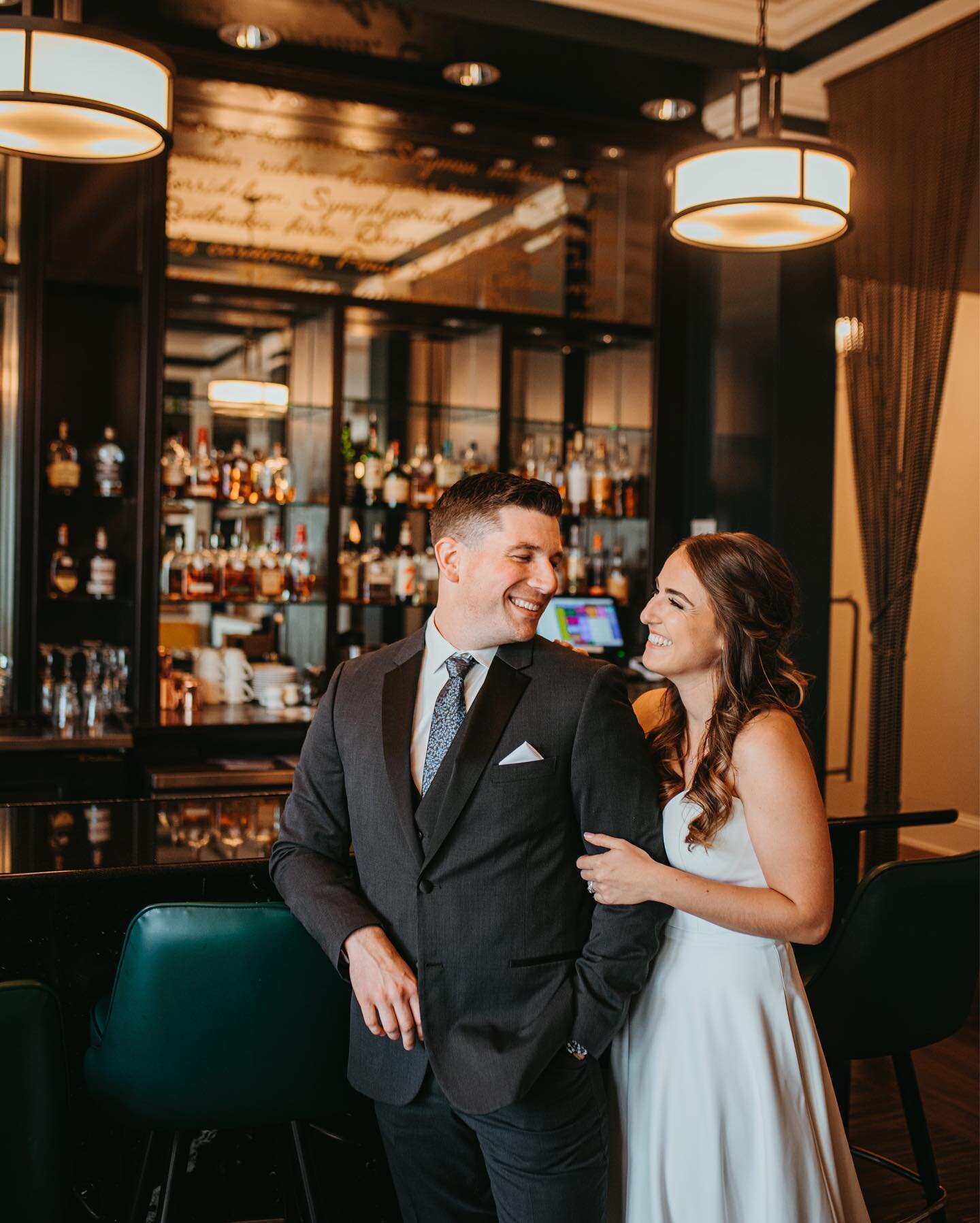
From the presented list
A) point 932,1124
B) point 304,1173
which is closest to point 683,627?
point 304,1173

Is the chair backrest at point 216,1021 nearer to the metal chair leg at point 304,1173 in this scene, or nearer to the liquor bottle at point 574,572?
the metal chair leg at point 304,1173

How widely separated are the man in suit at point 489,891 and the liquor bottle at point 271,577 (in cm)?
312

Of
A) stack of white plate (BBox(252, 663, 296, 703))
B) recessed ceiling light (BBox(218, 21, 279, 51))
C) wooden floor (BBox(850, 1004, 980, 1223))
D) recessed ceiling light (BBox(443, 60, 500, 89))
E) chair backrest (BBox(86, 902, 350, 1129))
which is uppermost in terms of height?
recessed ceiling light (BBox(443, 60, 500, 89))

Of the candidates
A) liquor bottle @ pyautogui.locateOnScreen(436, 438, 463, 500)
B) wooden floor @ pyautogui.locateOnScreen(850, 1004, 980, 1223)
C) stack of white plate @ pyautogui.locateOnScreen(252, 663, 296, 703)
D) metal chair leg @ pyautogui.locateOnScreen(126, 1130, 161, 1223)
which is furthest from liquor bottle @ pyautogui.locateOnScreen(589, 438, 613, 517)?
metal chair leg @ pyautogui.locateOnScreen(126, 1130, 161, 1223)

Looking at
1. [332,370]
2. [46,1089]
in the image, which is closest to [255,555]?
[332,370]

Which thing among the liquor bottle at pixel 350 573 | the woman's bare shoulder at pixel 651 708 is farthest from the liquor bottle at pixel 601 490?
the woman's bare shoulder at pixel 651 708

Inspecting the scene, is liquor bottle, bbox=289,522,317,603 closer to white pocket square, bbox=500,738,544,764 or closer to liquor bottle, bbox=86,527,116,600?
liquor bottle, bbox=86,527,116,600

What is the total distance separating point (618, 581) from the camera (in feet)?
18.5

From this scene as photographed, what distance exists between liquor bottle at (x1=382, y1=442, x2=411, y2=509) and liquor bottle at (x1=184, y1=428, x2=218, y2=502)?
28.4 inches

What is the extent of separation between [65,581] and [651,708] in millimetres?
3072

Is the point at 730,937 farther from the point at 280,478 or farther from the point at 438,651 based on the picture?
the point at 280,478

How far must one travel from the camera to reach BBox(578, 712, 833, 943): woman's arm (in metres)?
1.92

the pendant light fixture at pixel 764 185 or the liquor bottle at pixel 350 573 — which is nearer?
the pendant light fixture at pixel 764 185

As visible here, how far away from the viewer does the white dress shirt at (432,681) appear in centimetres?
198
